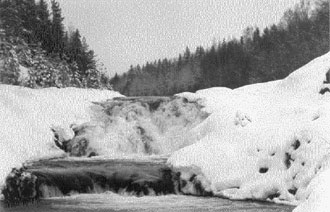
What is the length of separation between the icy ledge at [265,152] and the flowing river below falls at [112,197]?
2.09 feet

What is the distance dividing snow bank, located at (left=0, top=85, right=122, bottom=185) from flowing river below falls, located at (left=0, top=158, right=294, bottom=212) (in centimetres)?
128

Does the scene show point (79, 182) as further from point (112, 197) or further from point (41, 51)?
point (41, 51)

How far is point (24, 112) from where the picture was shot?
24125mm

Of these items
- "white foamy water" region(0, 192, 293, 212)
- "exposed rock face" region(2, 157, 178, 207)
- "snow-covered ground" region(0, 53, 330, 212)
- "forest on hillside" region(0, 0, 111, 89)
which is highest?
"forest on hillside" region(0, 0, 111, 89)

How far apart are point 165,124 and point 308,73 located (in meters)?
8.96

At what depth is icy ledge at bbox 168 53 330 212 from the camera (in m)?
13.9

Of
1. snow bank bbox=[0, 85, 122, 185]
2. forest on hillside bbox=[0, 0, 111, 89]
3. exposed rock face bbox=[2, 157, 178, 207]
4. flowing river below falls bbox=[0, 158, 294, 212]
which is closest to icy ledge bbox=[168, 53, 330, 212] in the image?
flowing river below falls bbox=[0, 158, 294, 212]

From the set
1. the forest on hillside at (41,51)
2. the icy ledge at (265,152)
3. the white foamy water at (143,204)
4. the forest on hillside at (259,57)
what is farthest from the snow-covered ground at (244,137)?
the forest on hillside at (259,57)

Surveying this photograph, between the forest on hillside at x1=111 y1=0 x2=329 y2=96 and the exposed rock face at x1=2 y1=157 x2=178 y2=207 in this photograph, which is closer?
the exposed rock face at x1=2 y1=157 x2=178 y2=207

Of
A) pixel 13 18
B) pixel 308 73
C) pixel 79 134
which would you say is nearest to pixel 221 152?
pixel 308 73

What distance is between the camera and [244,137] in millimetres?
17844

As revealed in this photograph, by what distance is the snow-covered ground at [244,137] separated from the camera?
13.9m

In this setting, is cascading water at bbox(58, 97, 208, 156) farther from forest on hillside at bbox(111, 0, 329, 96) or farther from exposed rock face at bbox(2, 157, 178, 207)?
forest on hillside at bbox(111, 0, 329, 96)

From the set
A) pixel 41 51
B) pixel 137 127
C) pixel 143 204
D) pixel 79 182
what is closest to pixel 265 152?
pixel 143 204
